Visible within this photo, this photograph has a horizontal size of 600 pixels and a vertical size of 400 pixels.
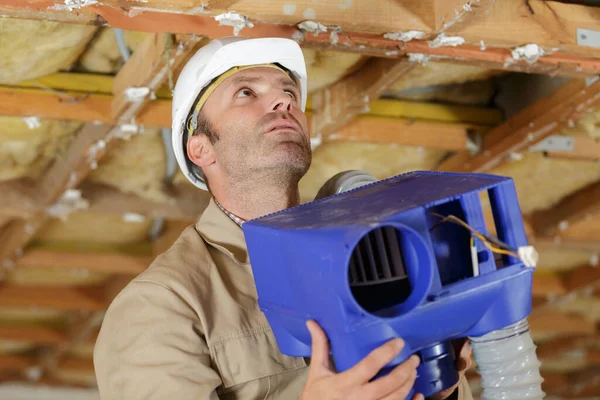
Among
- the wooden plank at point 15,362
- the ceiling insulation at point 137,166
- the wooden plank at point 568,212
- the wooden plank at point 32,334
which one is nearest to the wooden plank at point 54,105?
the ceiling insulation at point 137,166

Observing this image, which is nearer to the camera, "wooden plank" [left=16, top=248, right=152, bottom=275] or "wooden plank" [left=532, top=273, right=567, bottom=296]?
"wooden plank" [left=16, top=248, right=152, bottom=275]

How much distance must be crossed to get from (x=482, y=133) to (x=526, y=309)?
1900 millimetres

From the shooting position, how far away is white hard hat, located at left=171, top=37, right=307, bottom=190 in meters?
1.86

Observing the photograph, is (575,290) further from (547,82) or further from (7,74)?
(7,74)

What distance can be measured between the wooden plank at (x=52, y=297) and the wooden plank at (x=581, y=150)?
2.69 meters

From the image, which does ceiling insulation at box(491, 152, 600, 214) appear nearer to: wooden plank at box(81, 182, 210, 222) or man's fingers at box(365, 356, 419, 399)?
wooden plank at box(81, 182, 210, 222)

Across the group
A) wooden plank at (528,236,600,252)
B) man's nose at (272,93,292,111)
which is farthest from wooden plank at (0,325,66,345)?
man's nose at (272,93,292,111)

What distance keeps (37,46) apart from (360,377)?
5.25 feet

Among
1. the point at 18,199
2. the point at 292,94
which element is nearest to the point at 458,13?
the point at 292,94

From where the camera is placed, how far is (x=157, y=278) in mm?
1551

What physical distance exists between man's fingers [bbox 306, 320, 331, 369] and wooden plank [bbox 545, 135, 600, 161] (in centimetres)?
214

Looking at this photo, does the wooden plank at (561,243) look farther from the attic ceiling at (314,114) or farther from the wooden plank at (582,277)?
the wooden plank at (582,277)

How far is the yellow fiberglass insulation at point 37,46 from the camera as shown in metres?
2.27

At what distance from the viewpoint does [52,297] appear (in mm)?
4648
